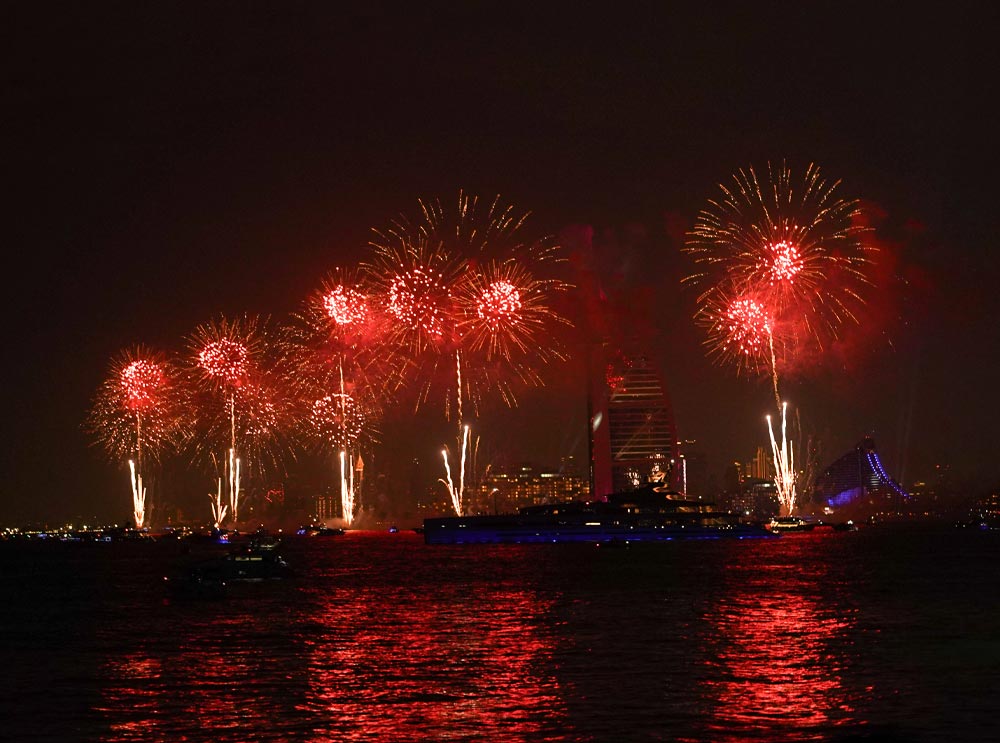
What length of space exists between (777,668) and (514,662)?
9856 mm

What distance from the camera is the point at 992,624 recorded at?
209 feet

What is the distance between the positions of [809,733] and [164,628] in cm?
4126

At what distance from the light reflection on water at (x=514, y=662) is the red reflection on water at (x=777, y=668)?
137mm

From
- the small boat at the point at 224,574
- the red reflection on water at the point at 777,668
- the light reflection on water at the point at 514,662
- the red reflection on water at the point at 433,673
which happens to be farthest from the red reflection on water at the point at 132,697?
the small boat at the point at 224,574

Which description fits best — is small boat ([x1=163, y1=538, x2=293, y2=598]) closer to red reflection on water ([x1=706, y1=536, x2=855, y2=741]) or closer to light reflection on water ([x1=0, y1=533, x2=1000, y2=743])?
light reflection on water ([x1=0, y1=533, x2=1000, y2=743])

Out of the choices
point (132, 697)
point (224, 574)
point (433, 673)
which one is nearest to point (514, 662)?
point (433, 673)

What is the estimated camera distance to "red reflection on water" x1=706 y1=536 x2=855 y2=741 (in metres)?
36.4

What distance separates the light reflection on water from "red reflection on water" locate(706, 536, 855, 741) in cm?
14

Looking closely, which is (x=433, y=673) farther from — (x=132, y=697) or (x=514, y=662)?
(x=132, y=697)

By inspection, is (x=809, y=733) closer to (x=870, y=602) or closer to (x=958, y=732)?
(x=958, y=732)

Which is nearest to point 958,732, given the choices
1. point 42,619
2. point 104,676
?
point 104,676

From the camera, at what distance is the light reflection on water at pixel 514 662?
36906 millimetres

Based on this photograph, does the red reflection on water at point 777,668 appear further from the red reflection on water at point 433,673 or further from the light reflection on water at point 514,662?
the red reflection on water at point 433,673

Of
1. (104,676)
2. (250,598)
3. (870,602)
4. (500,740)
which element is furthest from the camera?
(250,598)
